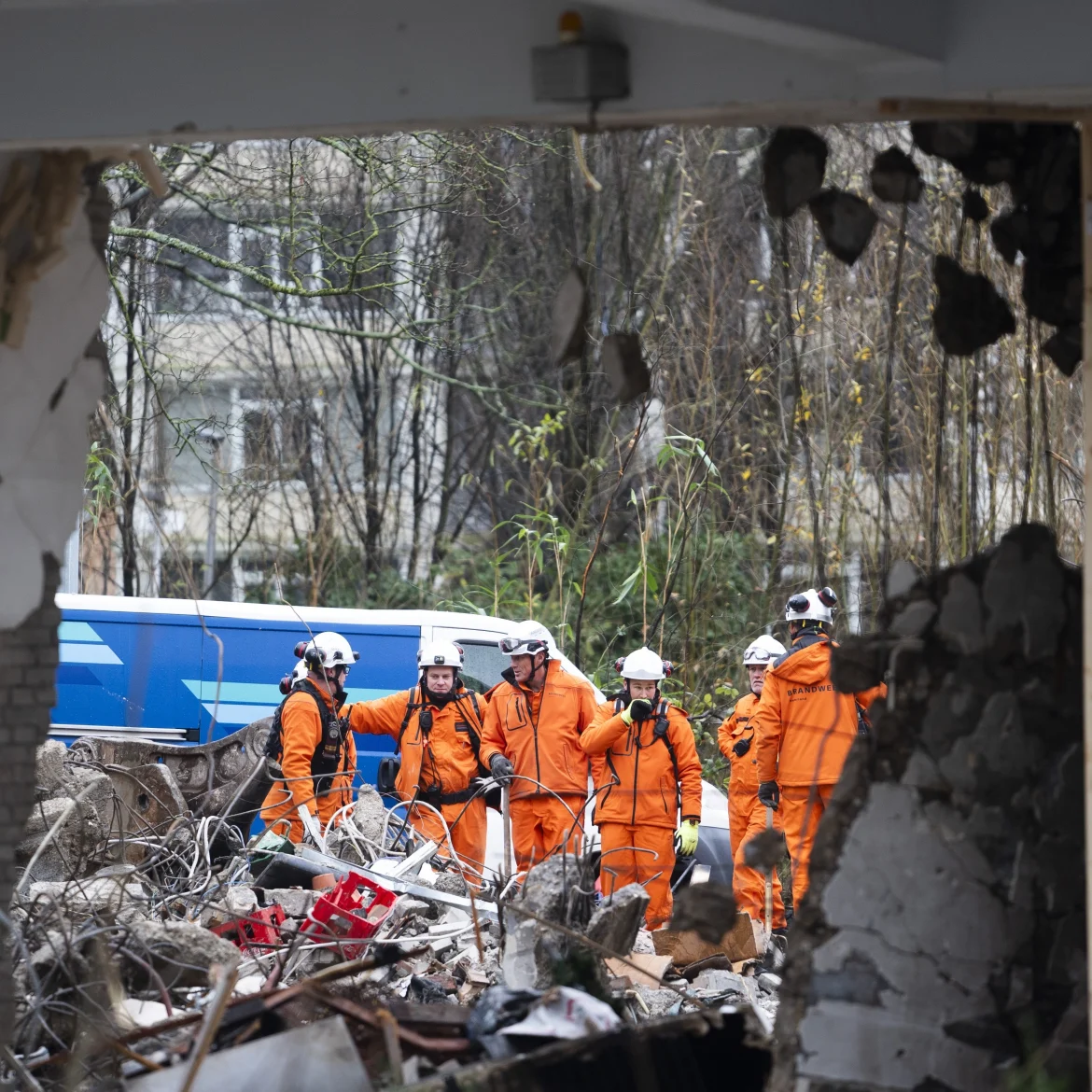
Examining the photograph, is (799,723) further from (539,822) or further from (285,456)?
(285,456)

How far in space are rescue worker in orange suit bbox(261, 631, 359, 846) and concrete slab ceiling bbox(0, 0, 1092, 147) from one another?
633 cm

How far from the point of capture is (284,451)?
2162cm

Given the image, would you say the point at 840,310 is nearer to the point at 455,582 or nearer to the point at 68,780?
the point at 455,582

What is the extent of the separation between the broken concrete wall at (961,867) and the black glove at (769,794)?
18.8 feet

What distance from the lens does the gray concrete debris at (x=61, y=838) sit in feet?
26.3

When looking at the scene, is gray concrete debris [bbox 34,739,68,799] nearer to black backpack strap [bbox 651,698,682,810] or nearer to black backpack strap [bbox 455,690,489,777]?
black backpack strap [bbox 455,690,489,777]

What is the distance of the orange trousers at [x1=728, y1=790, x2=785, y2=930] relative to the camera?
10.5m

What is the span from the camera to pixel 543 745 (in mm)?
10812

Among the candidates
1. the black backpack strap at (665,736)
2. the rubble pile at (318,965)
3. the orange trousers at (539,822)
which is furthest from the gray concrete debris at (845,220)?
the orange trousers at (539,822)

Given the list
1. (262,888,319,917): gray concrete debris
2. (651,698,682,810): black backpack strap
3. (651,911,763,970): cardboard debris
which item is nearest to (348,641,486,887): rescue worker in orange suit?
(651,698,682,810): black backpack strap

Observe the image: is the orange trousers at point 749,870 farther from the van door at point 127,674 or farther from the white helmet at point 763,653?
the van door at point 127,674

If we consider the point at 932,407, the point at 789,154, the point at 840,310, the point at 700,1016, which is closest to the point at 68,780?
the point at 700,1016

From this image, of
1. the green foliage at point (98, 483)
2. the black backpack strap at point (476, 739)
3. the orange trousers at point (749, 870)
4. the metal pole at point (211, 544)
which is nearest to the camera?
the orange trousers at point (749, 870)

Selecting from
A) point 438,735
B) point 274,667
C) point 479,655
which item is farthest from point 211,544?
point 438,735
